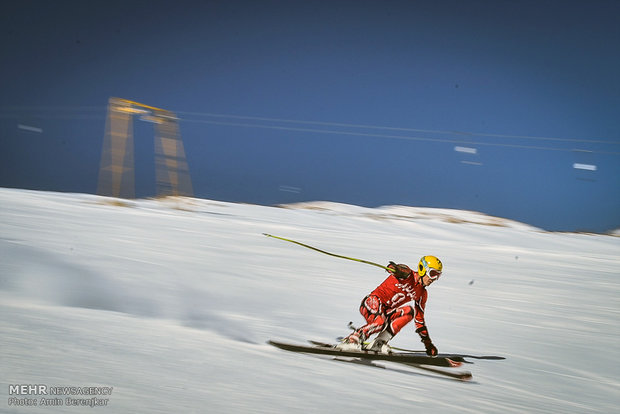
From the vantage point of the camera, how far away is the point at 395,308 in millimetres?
3186

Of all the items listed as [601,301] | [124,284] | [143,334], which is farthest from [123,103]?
[601,301]

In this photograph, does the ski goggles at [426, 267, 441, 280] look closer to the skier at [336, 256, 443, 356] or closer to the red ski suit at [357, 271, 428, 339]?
the skier at [336, 256, 443, 356]

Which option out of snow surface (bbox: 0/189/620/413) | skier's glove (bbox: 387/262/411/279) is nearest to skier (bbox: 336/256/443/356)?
skier's glove (bbox: 387/262/411/279)

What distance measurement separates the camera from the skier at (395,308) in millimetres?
3035

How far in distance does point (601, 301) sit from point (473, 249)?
433 centimetres

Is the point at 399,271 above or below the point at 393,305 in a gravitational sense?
above

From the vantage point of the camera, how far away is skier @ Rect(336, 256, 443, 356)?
3035mm

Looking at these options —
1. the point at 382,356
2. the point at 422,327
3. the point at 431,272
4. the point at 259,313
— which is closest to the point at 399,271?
the point at 431,272

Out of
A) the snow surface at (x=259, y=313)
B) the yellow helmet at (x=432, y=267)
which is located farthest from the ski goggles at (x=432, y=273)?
the snow surface at (x=259, y=313)

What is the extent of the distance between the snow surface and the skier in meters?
0.23

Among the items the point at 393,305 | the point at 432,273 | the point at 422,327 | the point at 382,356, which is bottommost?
the point at 382,356

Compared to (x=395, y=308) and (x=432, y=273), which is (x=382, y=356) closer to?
(x=395, y=308)

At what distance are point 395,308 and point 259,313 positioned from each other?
241 cm

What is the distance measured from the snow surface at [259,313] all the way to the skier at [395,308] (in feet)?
0.76
